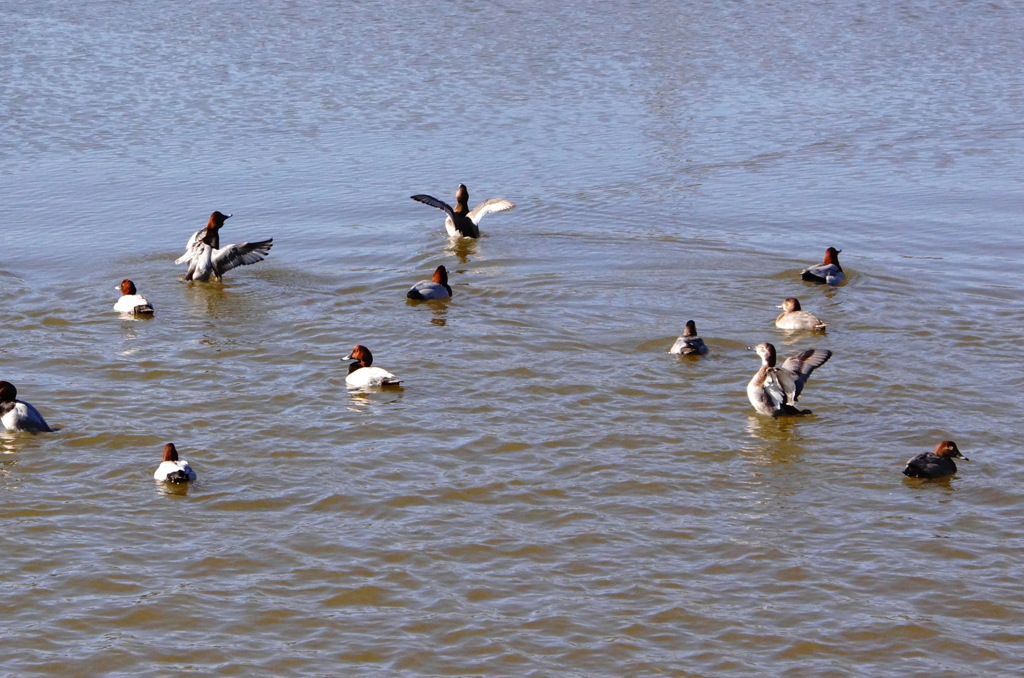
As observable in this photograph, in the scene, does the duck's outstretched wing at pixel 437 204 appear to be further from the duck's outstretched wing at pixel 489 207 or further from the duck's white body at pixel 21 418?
the duck's white body at pixel 21 418

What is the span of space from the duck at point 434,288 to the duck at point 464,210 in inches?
71.3

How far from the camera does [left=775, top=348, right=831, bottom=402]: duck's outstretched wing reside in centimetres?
1205

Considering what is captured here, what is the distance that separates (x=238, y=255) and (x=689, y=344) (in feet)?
18.2

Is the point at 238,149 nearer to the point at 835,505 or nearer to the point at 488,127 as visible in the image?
the point at 488,127

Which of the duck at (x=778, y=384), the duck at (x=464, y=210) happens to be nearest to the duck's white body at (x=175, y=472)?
the duck at (x=778, y=384)

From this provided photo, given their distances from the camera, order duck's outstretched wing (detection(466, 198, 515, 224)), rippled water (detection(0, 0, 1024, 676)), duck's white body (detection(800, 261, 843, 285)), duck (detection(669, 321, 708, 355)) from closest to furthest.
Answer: rippled water (detection(0, 0, 1024, 676)) → duck (detection(669, 321, 708, 355)) → duck's white body (detection(800, 261, 843, 285)) → duck's outstretched wing (detection(466, 198, 515, 224))

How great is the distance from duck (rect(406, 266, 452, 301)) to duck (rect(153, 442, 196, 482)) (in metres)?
4.81

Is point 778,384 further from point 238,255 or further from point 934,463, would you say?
point 238,255

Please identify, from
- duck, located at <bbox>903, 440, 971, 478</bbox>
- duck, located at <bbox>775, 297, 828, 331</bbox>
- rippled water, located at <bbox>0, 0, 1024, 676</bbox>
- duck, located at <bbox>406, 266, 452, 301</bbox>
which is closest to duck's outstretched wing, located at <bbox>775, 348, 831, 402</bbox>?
rippled water, located at <bbox>0, 0, 1024, 676</bbox>

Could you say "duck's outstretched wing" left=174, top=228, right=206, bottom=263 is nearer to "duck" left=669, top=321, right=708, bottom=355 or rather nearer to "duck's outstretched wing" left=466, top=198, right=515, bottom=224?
"duck's outstretched wing" left=466, top=198, right=515, bottom=224

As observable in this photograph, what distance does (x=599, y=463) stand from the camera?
11.1 m

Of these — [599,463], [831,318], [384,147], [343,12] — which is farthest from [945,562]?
[343,12]

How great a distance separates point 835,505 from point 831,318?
15.6 ft

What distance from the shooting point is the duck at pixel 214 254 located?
15.9m
